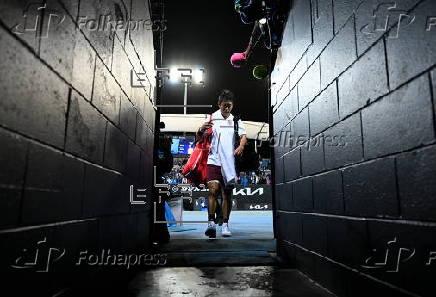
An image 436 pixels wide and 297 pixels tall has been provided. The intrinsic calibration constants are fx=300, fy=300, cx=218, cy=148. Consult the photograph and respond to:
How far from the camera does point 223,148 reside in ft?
11.2

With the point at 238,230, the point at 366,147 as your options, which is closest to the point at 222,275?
the point at 366,147

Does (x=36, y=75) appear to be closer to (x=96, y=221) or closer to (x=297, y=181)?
(x=96, y=221)

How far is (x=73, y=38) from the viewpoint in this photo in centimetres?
106

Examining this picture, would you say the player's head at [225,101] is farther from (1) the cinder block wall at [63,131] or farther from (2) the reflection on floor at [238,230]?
(1) the cinder block wall at [63,131]

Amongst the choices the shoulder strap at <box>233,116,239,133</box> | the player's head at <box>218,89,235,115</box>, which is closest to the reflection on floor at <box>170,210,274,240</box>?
the shoulder strap at <box>233,116,239,133</box>

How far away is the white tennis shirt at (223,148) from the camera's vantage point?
337 centimetres

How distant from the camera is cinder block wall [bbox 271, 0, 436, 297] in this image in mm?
853

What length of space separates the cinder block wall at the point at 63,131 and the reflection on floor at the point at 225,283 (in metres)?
0.28

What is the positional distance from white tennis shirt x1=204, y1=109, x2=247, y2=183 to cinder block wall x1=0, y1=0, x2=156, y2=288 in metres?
1.62

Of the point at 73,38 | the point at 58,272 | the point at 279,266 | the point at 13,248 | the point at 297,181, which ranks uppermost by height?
the point at 73,38

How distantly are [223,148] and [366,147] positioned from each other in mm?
2301

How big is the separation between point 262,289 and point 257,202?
9.11m

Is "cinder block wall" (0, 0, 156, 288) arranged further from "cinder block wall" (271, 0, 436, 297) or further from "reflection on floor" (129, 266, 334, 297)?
"cinder block wall" (271, 0, 436, 297)

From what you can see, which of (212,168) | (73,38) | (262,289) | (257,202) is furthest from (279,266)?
(257,202)
